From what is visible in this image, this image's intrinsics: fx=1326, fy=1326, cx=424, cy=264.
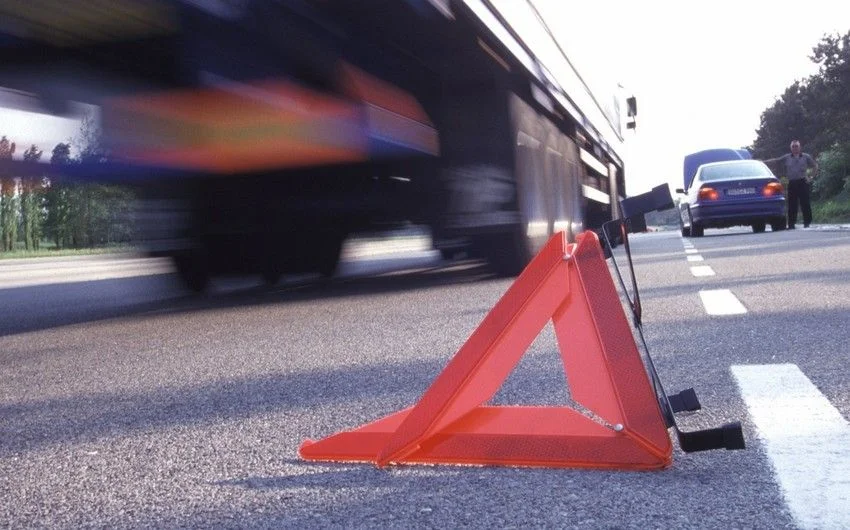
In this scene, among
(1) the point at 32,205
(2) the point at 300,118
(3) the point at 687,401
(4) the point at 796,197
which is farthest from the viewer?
(4) the point at 796,197

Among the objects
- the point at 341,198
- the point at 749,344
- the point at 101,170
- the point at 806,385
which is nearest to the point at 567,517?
the point at 806,385

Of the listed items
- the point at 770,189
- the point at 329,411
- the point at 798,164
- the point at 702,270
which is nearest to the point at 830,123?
the point at 798,164

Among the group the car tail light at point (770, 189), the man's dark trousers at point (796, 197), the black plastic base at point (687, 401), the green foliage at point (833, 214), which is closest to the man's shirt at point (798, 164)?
the man's dark trousers at point (796, 197)

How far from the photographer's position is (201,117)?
24.9ft

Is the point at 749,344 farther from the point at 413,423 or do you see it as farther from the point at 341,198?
the point at 341,198

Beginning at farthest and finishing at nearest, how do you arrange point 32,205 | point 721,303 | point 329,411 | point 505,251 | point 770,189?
point 770,189
point 505,251
point 32,205
point 721,303
point 329,411

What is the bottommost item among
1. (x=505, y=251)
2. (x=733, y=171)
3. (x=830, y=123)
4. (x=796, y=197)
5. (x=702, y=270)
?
(x=702, y=270)

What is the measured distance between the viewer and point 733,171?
941 inches

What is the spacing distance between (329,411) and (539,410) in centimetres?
93

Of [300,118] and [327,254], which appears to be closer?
[300,118]

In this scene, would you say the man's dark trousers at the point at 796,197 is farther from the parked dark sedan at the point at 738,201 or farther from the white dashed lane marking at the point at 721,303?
the white dashed lane marking at the point at 721,303

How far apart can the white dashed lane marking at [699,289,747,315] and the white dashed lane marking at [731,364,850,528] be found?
7.78ft

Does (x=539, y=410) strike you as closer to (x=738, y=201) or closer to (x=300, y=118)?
(x=300, y=118)

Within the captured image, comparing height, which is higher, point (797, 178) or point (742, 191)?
point (797, 178)
